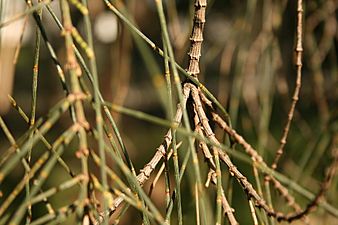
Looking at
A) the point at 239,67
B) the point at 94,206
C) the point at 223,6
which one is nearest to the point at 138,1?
the point at 239,67

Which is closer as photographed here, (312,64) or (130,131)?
(312,64)

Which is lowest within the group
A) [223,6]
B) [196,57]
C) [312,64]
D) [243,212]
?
[243,212]

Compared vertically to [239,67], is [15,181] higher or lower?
higher

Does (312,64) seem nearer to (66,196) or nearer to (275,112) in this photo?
(66,196)

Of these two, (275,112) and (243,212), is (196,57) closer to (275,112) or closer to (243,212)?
(243,212)

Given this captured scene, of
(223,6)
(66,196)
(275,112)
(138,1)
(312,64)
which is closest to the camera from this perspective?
(312,64)

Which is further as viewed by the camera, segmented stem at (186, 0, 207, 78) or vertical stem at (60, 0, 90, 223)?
segmented stem at (186, 0, 207, 78)

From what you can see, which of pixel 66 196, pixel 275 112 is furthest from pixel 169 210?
pixel 275 112

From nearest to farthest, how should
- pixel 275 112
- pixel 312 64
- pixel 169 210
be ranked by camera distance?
pixel 169 210 < pixel 312 64 < pixel 275 112

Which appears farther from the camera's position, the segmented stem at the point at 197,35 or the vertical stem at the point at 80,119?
the segmented stem at the point at 197,35

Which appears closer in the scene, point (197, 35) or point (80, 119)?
point (80, 119)
